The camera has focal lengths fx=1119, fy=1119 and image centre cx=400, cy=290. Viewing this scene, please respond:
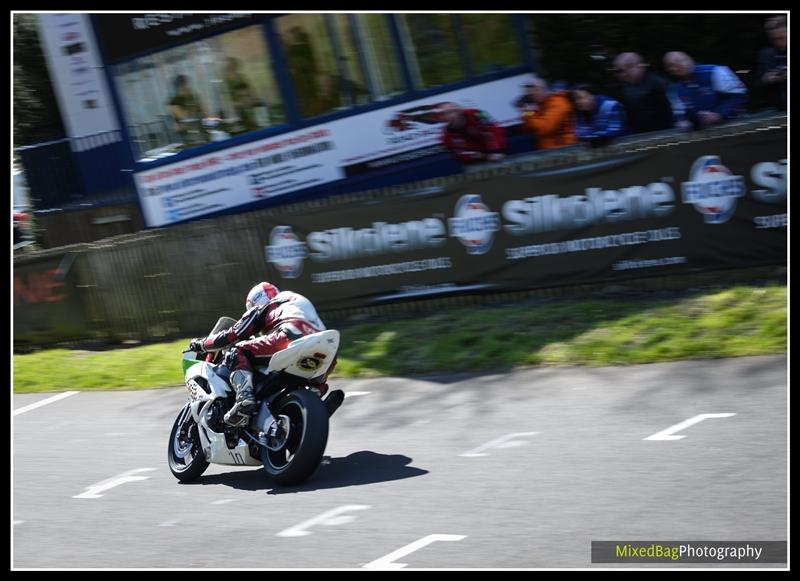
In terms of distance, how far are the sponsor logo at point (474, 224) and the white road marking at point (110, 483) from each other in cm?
537

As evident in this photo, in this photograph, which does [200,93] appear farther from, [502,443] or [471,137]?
[502,443]

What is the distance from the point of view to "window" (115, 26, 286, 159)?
1803 centimetres

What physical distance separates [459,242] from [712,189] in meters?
3.13

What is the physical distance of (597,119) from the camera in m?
14.6

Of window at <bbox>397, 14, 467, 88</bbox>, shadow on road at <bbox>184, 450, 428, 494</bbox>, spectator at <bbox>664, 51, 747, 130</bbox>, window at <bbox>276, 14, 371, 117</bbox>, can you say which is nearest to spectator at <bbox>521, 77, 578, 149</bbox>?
spectator at <bbox>664, 51, 747, 130</bbox>

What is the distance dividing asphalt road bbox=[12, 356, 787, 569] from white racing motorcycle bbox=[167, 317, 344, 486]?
8.6 inches

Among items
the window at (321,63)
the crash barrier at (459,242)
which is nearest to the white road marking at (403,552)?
the crash barrier at (459,242)

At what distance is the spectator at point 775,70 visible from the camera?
13.4 m

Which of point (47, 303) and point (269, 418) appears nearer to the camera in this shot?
point (269, 418)

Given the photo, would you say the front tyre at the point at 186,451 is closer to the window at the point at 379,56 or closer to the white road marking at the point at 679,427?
the white road marking at the point at 679,427

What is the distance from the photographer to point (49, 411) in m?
13.4

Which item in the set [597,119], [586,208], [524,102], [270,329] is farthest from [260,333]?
[524,102]

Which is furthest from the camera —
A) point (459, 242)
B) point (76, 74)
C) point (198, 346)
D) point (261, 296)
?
point (76, 74)

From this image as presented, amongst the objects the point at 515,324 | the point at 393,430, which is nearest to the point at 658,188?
the point at 515,324
